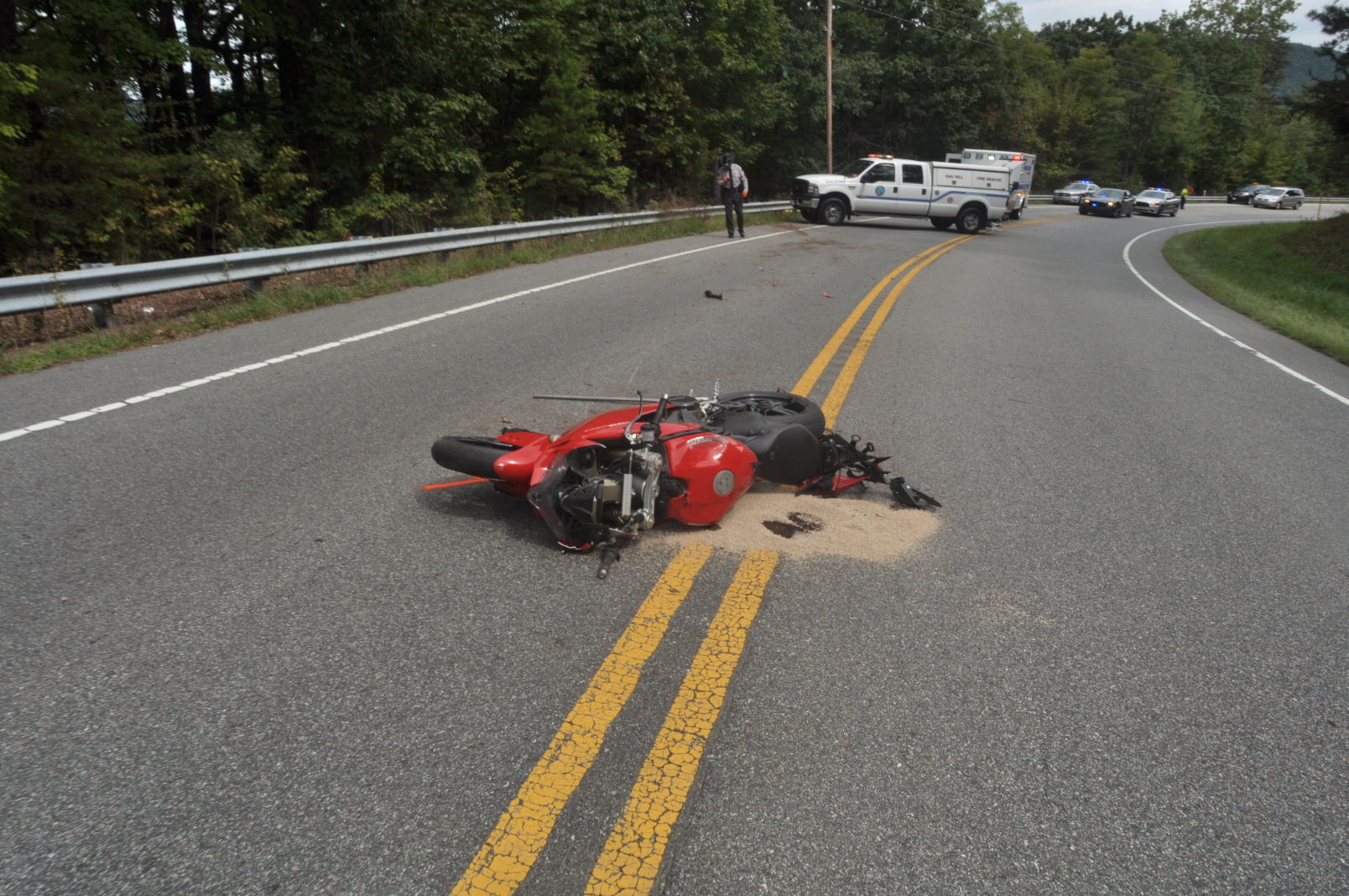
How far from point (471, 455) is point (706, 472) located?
1.19m

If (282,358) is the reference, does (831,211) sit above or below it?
above

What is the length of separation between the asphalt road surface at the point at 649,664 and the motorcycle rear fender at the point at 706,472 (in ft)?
0.56

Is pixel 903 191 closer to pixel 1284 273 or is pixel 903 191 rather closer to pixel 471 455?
pixel 1284 273

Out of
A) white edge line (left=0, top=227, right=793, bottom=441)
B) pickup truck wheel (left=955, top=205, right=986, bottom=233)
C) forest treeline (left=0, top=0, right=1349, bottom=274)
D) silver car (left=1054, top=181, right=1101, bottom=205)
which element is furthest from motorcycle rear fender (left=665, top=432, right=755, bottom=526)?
silver car (left=1054, top=181, right=1101, bottom=205)

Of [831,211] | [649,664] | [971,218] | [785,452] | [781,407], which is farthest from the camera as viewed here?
[971,218]

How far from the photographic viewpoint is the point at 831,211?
26188mm

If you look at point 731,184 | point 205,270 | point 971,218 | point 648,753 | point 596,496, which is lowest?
point 648,753

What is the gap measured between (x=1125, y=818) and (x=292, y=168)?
19.8m

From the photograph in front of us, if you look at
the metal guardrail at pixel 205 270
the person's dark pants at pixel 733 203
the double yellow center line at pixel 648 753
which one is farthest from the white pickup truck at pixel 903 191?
the double yellow center line at pixel 648 753

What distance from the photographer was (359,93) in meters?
18.3

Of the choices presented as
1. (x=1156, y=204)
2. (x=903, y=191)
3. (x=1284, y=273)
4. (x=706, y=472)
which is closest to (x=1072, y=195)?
(x=1156, y=204)

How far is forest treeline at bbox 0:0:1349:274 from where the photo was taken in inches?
490

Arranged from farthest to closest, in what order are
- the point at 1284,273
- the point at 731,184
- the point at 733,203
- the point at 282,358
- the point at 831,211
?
the point at 831,211 < the point at 1284,273 < the point at 733,203 < the point at 731,184 < the point at 282,358

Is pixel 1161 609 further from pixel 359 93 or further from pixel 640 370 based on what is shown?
pixel 359 93
